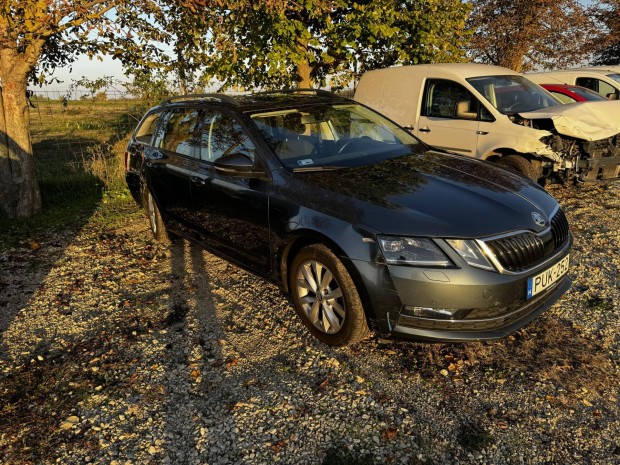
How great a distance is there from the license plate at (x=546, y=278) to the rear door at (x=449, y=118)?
12.7 feet

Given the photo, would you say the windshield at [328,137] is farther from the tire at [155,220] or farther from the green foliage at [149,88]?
the green foliage at [149,88]

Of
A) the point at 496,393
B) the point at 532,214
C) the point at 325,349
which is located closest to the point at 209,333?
the point at 325,349

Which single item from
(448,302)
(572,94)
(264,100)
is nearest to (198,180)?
(264,100)

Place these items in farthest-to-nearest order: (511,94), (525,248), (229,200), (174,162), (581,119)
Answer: (511,94)
(581,119)
(174,162)
(229,200)
(525,248)

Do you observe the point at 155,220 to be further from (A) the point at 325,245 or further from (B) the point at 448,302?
(B) the point at 448,302

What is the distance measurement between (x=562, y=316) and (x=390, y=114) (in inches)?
198

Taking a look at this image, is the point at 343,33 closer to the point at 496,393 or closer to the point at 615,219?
the point at 615,219

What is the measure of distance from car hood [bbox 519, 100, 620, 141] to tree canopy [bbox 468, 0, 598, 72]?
14.2 metres

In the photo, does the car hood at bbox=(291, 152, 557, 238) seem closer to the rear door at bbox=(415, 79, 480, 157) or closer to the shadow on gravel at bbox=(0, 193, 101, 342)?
the shadow on gravel at bbox=(0, 193, 101, 342)

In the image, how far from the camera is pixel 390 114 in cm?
801

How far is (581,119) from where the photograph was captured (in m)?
6.38

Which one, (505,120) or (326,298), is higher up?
(505,120)

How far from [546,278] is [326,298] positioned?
1.43 m

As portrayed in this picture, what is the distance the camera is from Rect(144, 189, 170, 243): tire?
5.57m
